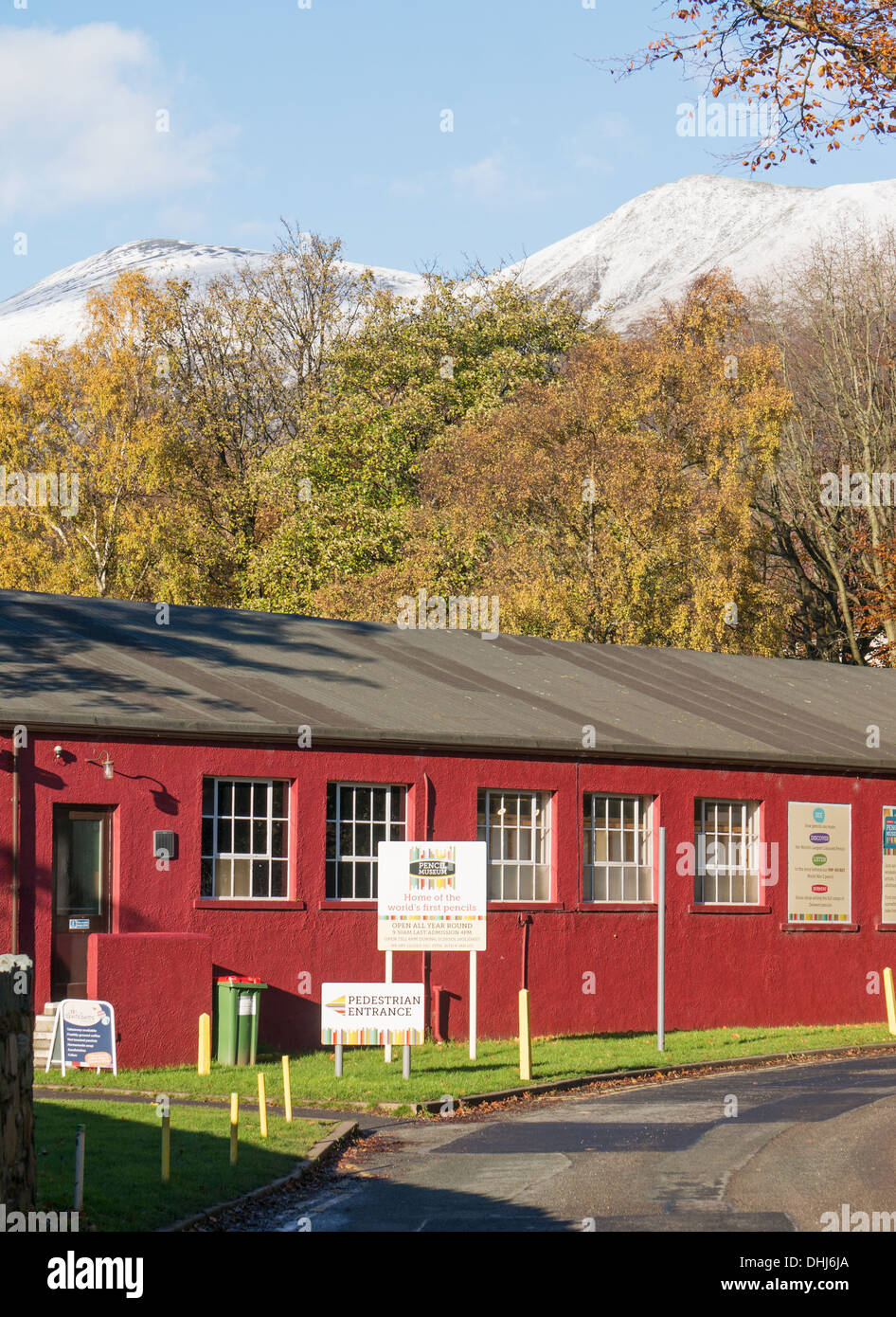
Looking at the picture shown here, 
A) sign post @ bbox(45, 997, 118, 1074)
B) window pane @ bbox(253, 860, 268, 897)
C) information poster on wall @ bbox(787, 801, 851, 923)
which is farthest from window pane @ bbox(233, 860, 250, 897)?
information poster on wall @ bbox(787, 801, 851, 923)

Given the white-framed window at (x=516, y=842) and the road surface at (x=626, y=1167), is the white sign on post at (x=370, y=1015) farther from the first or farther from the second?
the white-framed window at (x=516, y=842)

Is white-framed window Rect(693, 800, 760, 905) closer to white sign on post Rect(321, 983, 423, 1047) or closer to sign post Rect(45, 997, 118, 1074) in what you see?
white sign on post Rect(321, 983, 423, 1047)

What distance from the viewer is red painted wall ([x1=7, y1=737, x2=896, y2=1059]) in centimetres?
1959

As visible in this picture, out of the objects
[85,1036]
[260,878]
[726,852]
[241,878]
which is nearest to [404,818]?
[260,878]

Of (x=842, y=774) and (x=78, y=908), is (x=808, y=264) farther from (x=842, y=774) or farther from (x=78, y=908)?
(x=78, y=908)

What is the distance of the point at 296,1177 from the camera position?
38.5ft

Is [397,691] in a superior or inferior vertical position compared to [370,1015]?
superior

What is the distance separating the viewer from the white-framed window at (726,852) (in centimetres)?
2477

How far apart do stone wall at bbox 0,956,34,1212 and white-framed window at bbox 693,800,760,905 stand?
56.2 ft

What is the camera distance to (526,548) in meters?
40.8

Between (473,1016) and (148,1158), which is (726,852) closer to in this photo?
(473,1016)

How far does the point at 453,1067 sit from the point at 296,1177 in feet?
24.3

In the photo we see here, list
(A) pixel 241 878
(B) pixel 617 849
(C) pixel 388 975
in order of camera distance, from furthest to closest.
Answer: (B) pixel 617 849, (A) pixel 241 878, (C) pixel 388 975

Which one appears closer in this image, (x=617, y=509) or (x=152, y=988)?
(x=152, y=988)
